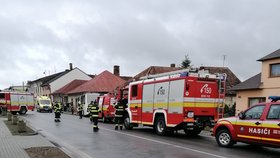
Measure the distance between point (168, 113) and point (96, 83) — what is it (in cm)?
4283

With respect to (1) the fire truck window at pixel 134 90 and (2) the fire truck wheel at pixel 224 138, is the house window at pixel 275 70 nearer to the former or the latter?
(1) the fire truck window at pixel 134 90

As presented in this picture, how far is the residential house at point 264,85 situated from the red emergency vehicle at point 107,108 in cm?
1044

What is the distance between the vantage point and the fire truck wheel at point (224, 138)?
42.0 feet

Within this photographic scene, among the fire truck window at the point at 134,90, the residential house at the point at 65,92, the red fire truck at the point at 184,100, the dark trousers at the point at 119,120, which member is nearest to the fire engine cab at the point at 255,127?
the red fire truck at the point at 184,100

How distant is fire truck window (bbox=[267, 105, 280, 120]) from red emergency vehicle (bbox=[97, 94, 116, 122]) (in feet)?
57.7

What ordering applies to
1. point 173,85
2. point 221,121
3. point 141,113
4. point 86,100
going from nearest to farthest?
point 221,121 → point 173,85 → point 141,113 → point 86,100

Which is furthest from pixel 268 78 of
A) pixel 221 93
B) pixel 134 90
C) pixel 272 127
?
pixel 272 127

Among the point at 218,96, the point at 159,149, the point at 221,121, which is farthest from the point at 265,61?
the point at 159,149

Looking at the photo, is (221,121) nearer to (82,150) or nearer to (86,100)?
(82,150)

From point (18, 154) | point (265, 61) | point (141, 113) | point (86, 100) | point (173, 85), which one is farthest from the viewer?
point (86, 100)

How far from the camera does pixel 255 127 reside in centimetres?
1174

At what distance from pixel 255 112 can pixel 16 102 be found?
34134 millimetres

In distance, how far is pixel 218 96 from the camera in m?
16.7

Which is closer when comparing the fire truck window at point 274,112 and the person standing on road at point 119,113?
the fire truck window at point 274,112
